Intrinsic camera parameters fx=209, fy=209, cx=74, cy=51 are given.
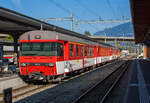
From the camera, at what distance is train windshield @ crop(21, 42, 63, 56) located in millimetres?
10711

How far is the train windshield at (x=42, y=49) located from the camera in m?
10.7

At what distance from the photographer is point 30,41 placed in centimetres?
1109

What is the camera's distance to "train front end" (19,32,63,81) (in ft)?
34.9

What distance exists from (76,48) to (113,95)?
17.3 ft

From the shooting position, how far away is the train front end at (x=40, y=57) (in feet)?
34.9

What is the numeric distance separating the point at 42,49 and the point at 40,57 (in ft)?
1.41

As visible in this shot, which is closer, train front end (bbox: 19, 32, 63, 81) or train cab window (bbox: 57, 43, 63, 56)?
train front end (bbox: 19, 32, 63, 81)

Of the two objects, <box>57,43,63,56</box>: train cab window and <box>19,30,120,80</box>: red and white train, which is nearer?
<box>19,30,120,80</box>: red and white train

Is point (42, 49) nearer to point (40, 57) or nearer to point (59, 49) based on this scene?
point (40, 57)

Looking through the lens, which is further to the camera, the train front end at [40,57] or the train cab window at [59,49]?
the train cab window at [59,49]

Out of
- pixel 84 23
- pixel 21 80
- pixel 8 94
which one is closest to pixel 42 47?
pixel 21 80

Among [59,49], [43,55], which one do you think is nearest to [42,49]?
[43,55]

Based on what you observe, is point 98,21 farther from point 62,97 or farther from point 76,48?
point 62,97

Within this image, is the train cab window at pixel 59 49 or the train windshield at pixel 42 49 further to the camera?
the train cab window at pixel 59 49
